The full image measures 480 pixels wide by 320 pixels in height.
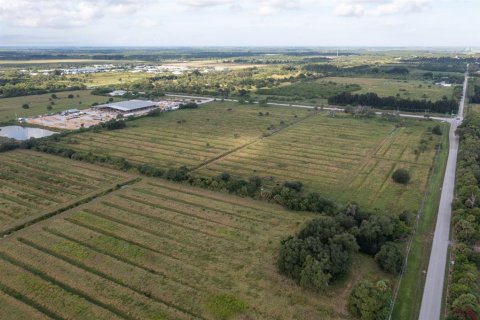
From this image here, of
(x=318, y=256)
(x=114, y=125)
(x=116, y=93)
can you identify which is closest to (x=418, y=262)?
(x=318, y=256)

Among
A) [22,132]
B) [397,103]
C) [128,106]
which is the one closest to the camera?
[22,132]

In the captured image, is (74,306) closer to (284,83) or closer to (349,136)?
(349,136)

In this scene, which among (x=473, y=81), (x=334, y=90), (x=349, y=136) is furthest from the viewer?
(x=473, y=81)

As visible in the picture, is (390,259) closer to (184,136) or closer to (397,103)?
(184,136)

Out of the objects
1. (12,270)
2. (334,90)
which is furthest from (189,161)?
(334,90)

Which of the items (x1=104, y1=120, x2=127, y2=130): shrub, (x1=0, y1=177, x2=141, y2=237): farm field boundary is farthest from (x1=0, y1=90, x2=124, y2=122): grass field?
(x1=0, y1=177, x2=141, y2=237): farm field boundary

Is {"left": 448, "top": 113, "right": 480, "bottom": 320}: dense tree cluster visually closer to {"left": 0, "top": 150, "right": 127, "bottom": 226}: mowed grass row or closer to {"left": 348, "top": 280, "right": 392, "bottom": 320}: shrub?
{"left": 348, "top": 280, "right": 392, "bottom": 320}: shrub

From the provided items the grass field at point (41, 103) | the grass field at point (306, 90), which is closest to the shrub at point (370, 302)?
the grass field at point (41, 103)
